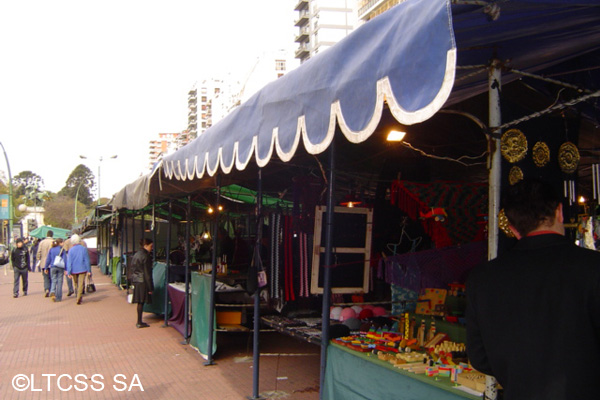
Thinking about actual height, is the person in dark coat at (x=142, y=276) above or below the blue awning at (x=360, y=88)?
below

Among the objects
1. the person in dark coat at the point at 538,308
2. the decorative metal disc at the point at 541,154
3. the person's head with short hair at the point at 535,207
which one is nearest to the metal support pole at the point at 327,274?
the decorative metal disc at the point at 541,154

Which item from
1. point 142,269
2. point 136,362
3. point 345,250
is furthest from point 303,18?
point 345,250

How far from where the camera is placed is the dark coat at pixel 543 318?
6.88ft

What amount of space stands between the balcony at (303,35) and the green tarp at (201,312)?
84.0 meters

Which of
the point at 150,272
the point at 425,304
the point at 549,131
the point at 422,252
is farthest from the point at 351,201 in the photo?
the point at 150,272

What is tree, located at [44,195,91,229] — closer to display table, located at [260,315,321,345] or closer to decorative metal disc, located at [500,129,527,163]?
display table, located at [260,315,321,345]

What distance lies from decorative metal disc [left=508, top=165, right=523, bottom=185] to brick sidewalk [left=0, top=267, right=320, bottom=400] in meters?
4.00

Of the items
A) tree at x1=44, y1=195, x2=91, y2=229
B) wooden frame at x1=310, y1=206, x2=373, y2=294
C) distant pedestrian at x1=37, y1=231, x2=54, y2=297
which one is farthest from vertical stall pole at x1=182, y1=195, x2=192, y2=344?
tree at x1=44, y1=195, x2=91, y2=229

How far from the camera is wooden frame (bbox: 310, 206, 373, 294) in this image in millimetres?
5352

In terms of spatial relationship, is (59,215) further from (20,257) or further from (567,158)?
(567,158)

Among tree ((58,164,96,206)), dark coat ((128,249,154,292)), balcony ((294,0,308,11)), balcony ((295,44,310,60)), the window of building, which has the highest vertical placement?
balcony ((294,0,308,11))

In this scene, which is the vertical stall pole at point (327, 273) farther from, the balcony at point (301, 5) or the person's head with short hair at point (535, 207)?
the balcony at point (301, 5)

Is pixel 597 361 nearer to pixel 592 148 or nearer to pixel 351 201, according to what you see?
pixel 592 148

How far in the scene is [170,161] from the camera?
24.4 ft
